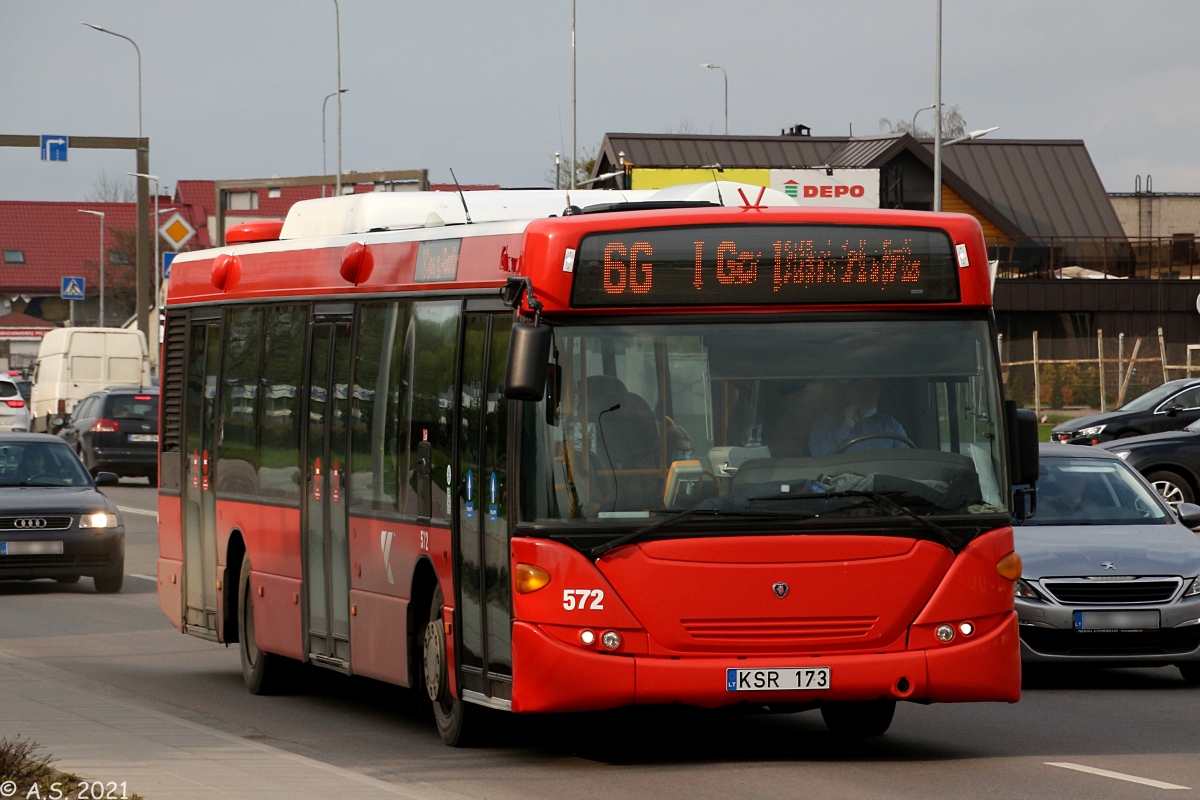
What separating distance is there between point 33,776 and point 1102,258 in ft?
198

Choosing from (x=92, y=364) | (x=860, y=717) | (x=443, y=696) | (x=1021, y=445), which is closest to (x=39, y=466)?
(x=443, y=696)

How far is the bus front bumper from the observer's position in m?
8.91

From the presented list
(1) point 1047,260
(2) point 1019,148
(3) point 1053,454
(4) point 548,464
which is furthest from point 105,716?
(2) point 1019,148

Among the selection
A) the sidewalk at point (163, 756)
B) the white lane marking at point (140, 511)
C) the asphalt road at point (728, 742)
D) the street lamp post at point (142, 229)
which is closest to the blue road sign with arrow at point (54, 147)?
the street lamp post at point (142, 229)

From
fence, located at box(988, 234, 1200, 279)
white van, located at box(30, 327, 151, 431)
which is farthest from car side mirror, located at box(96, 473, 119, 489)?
fence, located at box(988, 234, 1200, 279)

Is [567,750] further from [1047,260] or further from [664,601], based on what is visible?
[1047,260]

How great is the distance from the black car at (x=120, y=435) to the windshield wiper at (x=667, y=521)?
29940mm

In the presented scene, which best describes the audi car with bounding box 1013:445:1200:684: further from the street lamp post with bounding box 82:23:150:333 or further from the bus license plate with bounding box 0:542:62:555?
the street lamp post with bounding box 82:23:150:333

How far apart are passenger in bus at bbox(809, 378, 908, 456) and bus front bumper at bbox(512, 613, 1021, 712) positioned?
0.93m

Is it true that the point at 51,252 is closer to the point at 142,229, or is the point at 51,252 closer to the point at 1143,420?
the point at 142,229

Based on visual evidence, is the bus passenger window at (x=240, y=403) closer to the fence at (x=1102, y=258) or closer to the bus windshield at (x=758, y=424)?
the bus windshield at (x=758, y=424)

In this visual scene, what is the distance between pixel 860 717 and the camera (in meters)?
10.6

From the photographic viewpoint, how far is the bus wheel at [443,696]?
32.8ft

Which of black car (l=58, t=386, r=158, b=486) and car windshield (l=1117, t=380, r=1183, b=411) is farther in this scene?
black car (l=58, t=386, r=158, b=486)
